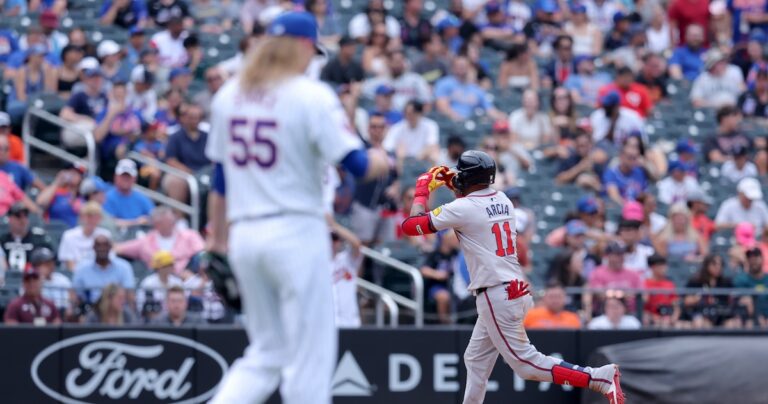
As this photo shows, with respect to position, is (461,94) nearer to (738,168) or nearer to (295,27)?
(738,168)

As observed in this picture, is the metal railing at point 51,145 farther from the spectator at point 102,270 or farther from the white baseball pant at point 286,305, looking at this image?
the white baseball pant at point 286,305

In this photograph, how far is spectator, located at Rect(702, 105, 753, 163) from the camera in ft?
57.6

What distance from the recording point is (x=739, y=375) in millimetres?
11422

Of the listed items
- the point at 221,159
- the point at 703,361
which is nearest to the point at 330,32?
the point at 703,361

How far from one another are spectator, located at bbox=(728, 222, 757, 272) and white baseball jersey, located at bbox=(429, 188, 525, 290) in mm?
6083

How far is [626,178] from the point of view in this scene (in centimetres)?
1645

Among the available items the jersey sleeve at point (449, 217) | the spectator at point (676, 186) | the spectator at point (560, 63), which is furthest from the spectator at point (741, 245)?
the jersey sleeve at point (449, 217)

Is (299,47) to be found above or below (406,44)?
below

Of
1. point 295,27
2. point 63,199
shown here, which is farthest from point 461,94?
point 295,27

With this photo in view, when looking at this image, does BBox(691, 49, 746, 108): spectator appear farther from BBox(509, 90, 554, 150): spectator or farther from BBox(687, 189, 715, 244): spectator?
BBox(687, 189, 715, 244): spectator

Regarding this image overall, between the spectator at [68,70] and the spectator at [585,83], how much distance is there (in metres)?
6.31

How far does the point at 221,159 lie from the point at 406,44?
40.6ft

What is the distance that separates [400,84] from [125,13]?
334cm

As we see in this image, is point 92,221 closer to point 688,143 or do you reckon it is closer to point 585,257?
point 585,257
